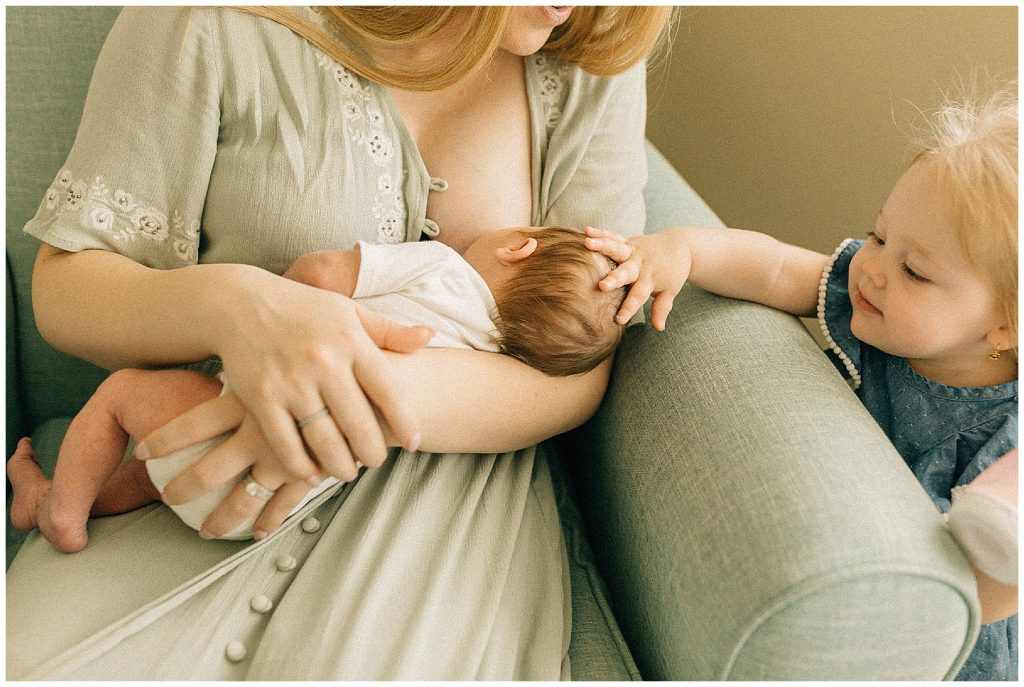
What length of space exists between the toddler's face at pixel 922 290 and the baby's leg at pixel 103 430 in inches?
31.1

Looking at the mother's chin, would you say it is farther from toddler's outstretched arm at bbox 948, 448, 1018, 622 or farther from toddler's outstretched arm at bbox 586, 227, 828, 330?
toddler's outstretched arm at bbox 948, 448, 1018, 622

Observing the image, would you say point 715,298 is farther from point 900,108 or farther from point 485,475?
point 900,108

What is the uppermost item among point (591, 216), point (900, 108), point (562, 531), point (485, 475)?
point (900, 108)

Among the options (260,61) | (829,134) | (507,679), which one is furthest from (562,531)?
(829,134)

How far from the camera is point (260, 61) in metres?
0.96

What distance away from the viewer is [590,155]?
45.6 inches

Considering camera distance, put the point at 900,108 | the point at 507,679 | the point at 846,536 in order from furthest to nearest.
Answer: the point at 900,108 → the point at 507,679 → the point at 846,536

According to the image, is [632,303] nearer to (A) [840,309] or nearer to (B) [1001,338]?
(A) [840,309]

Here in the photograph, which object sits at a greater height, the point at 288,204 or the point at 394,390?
the point at 288,204

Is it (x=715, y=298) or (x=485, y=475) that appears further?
(x=715, y=298)

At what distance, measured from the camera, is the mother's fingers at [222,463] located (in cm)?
78

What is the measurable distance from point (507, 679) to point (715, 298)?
1.82 feet

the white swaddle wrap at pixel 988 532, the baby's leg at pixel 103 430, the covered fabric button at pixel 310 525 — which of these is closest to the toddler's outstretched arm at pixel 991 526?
the white swaddle wrap at pixel 988 532

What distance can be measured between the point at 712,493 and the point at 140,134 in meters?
0.74
